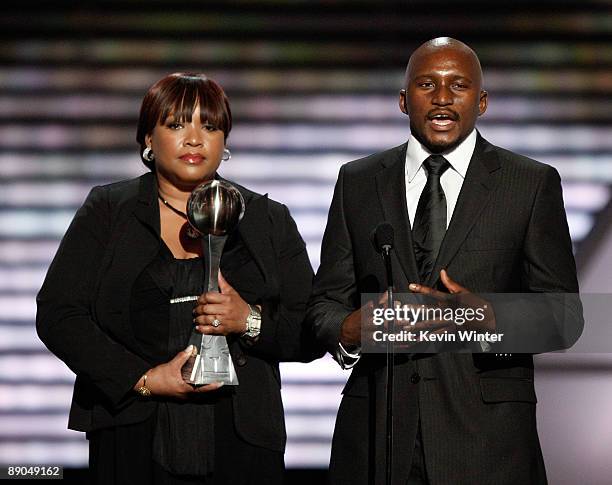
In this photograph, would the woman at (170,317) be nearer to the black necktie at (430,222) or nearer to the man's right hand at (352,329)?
the man's right hand at (352,329)

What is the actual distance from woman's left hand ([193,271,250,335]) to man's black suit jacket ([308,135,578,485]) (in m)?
0.19

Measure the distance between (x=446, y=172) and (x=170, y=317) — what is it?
774mm

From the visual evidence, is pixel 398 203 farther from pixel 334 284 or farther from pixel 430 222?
pixel 334 284

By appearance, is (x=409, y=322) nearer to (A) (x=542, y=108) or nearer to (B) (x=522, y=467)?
(B) (x=522, y=467)

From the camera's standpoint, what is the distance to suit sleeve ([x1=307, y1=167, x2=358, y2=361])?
112 inches

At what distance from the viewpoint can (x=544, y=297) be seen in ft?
8.93

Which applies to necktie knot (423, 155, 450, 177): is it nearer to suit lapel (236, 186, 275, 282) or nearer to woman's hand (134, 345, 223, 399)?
suit lapel (236, 186, 275, 282)

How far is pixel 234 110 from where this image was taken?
14.3ft

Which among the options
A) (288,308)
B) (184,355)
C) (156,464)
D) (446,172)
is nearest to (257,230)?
(288,308)

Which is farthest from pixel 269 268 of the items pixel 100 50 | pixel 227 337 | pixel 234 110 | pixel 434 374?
pixel 100 50

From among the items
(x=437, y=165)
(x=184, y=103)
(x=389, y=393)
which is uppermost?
(x=184, y=103)

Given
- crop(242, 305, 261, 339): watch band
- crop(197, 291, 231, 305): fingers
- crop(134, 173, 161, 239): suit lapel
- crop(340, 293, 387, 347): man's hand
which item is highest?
crop(134, 173, 161, 239): suit lapel

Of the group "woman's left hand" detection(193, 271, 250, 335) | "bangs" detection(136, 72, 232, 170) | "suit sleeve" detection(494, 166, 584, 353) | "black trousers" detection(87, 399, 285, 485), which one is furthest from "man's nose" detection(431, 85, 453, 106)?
"black trousers" detection(87, 399, 285, 485)

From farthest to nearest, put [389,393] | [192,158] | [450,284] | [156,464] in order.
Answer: [192,158], [156,464], [450,284], [389,393]
